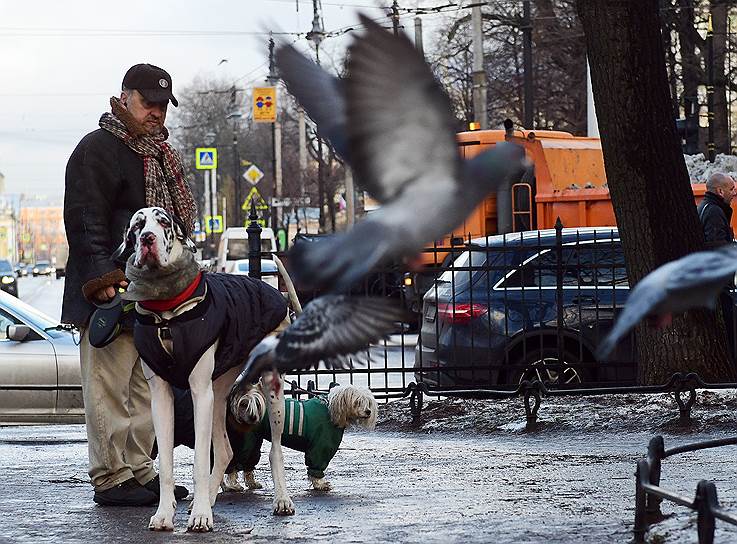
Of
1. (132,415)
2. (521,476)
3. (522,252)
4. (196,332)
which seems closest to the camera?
(196,332)

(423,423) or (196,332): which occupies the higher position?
(196,332)

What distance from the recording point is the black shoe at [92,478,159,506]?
812 cm

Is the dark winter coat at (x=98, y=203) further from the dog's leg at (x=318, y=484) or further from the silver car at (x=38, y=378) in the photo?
the silver car at (x=38, y=378)

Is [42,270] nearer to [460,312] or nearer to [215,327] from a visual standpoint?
[460,312]

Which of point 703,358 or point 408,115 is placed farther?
point 703,358

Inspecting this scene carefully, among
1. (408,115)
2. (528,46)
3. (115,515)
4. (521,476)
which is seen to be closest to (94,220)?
(115,515)

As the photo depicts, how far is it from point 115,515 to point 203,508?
82cm

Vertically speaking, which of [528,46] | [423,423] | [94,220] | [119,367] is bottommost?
[423,423]

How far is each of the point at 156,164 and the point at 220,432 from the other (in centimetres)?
147

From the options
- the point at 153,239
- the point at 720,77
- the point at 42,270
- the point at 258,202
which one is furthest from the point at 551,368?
the point at 42,270

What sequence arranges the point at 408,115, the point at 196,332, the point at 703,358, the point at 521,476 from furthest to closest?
the point at 703,358
the point at 521,476
the point at 196,332
the point at 408,115

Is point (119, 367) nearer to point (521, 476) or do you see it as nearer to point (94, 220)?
point (94, 220)

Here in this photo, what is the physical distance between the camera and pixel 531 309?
1313cm

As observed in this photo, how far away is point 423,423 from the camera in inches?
491
